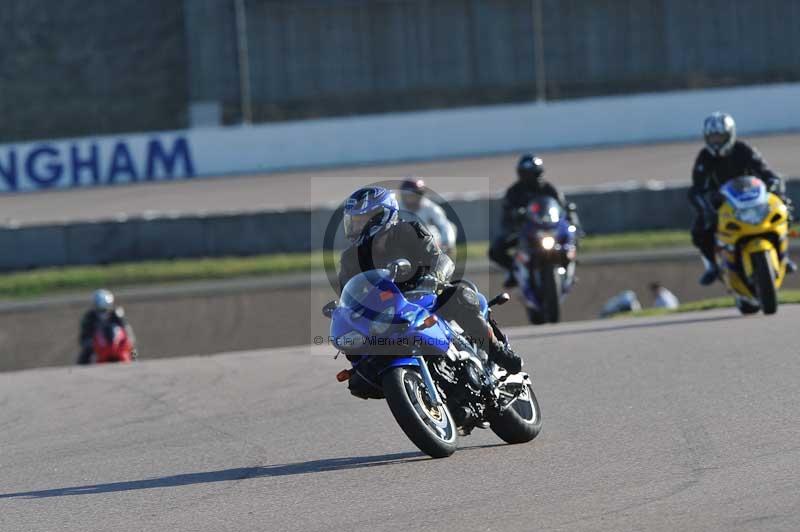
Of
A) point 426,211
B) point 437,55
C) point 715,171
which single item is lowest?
point 426,211

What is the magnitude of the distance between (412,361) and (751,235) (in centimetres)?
596

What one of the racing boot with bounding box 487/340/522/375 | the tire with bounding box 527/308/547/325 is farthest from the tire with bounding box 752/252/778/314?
the racing boot with bounding box 487/340/522/375

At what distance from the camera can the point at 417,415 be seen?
6.67m

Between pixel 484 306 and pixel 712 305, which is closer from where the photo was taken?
pixel 484 306

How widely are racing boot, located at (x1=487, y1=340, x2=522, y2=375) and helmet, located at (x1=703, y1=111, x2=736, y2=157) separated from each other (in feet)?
18.6

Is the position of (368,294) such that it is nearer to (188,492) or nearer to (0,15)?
(188,492)

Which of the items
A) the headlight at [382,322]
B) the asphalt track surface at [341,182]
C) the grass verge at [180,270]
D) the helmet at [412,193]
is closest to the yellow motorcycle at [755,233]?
the helmet at [412,193]

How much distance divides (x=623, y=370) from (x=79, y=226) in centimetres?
1547

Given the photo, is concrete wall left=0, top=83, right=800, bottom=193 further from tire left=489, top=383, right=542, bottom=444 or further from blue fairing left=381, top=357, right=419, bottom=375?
blue fairing left=381, top=357, right=419, bottom=375

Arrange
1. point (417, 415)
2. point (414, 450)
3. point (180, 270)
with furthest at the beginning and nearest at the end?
point (180, 270) < point (414, 450) < point (417, 415)

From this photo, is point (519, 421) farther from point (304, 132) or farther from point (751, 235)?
point (304, 132)

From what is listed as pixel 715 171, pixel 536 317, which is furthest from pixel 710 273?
pixel 536 317

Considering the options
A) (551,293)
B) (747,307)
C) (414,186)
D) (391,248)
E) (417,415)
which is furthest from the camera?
(414,186)

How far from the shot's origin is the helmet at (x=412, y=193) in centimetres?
1495
